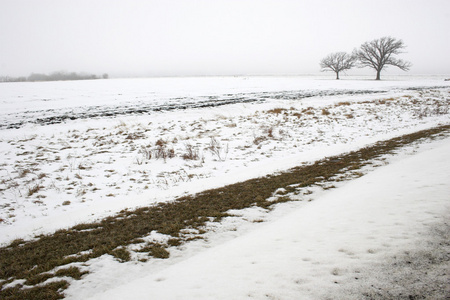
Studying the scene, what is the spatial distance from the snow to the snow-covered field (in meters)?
0.02

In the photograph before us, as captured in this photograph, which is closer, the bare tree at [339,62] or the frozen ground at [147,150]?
the frozen ground at [147,150]

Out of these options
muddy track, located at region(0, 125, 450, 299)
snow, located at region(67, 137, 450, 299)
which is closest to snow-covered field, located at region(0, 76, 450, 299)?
snow, located at region(67, 137, 450, 299)

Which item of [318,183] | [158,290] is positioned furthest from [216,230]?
[318,183]

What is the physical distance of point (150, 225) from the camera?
542 cm

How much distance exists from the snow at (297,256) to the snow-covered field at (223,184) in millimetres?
20

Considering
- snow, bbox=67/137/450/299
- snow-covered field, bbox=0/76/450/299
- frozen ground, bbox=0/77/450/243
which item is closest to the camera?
snow, bbox=67/137/450/299

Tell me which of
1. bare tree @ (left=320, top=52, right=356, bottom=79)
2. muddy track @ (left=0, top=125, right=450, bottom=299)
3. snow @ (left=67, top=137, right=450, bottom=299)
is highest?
bare tree @ (left=320, top=52, right=356, bottom=79)

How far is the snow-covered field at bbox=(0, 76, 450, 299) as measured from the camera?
128 inches

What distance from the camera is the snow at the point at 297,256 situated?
2.87 meters

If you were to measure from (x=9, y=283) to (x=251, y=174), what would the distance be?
7.14 metres

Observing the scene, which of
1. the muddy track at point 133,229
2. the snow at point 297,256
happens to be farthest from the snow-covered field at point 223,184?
the muddy track at point 133,229

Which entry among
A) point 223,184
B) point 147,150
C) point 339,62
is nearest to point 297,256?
point 223,184

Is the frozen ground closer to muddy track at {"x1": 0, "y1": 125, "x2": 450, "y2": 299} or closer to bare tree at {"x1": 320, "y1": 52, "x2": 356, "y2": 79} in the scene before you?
muddy track at {"x1": 0, "y1": 125, "x2": 450, "y2": 299}

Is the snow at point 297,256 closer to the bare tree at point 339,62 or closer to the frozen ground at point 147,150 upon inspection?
the frozen ground at point 147,150
